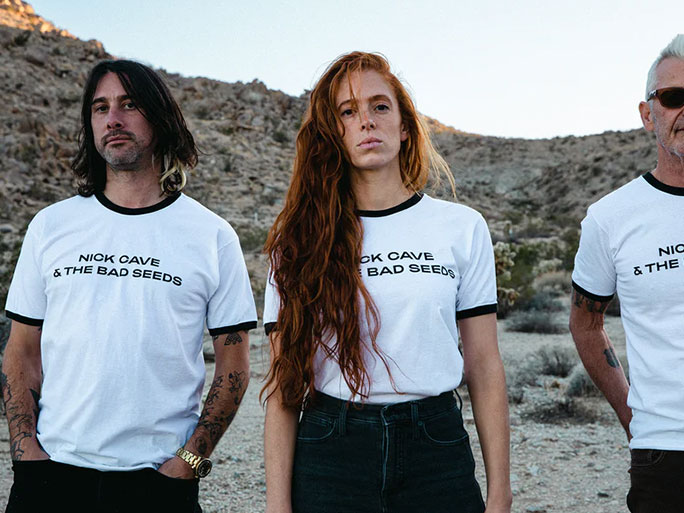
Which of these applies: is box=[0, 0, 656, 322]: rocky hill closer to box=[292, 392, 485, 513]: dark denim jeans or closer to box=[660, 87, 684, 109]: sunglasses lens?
box=[292, 392, 485, 513]: dark denim jeans

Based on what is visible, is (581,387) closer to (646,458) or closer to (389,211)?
(646,458)

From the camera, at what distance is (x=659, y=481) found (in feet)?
7.15

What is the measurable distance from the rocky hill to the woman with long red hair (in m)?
10.8

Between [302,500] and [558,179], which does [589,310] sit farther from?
[558,179]

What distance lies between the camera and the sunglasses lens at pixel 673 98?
241 centimetres

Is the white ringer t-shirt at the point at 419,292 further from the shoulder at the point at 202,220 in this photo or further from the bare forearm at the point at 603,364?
the bare forearm at the point at 603,364

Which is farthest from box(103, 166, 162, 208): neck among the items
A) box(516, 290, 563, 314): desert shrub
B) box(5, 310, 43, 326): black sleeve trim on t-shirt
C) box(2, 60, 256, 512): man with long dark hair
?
box(516, 290, 563, 314): desert shrub

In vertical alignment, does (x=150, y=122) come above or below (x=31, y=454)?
above

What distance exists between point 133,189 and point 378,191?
3.13ft

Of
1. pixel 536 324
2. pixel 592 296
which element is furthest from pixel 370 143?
pixel 536 324

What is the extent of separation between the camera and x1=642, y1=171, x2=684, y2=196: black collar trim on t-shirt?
2.41 metres

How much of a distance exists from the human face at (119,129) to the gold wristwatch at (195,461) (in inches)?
42.9

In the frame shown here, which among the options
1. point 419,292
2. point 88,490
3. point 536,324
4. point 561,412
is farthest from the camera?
point 536,324

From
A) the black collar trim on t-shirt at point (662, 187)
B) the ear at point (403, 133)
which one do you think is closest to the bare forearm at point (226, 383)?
the ear at point (403, 133)
